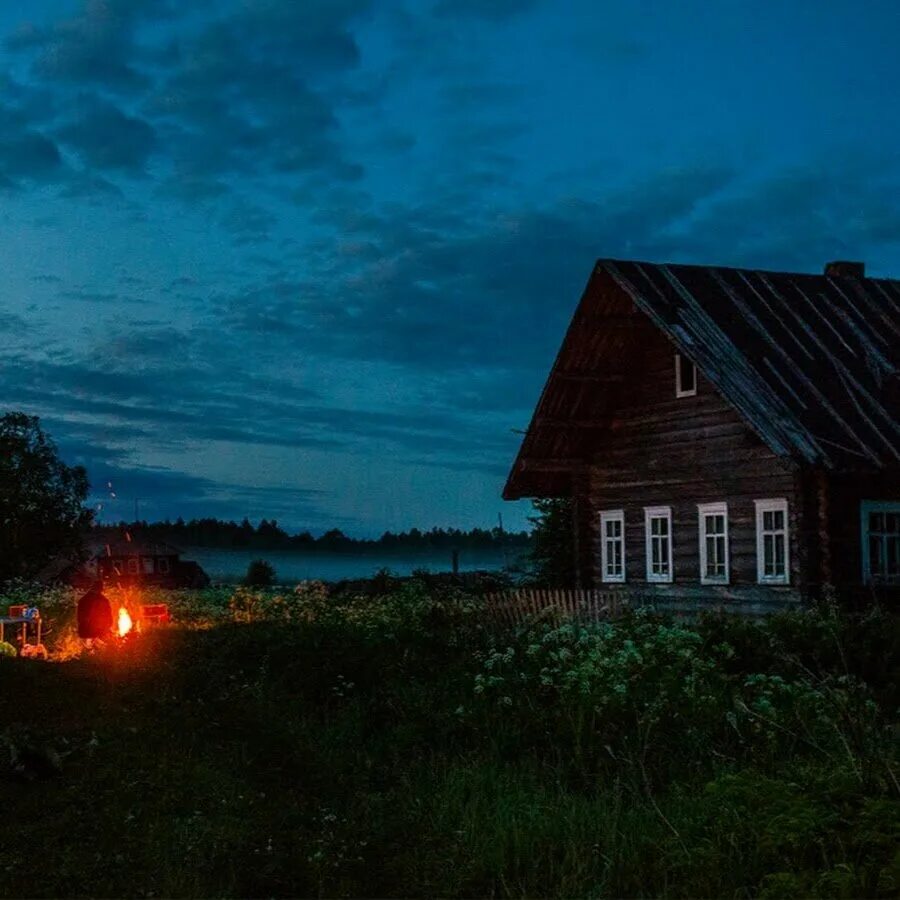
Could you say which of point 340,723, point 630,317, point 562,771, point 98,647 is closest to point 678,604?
point 630,317

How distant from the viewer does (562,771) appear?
10211 millimetres

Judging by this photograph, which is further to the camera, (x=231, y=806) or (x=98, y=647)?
(x=98, y=647)

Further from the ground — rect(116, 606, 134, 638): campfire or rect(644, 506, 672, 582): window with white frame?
rect(644, 506, 672, 582): window with white frame

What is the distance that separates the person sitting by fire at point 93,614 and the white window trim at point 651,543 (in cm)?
1152

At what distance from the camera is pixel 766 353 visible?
23312mm

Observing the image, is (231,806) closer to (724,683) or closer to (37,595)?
(724,683)

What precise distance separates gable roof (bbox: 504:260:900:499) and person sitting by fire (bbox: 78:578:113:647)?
10.7 m

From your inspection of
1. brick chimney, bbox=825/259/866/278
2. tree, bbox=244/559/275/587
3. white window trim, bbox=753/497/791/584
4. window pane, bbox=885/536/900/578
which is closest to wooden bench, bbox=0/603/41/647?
white window trim, bbox=753/497/791/584

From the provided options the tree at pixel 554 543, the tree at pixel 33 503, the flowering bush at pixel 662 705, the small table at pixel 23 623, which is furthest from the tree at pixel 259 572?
the flowering bush at pixel 662 705

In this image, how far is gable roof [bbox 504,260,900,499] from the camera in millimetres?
21453

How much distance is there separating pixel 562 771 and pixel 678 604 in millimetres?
15188

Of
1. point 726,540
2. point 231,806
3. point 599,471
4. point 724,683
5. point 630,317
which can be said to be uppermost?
point 630,317

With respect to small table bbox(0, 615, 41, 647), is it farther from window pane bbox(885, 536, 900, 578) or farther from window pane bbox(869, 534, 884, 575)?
window pane bbox(885, 536, 900, 578)

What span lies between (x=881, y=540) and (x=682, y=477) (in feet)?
13.4
